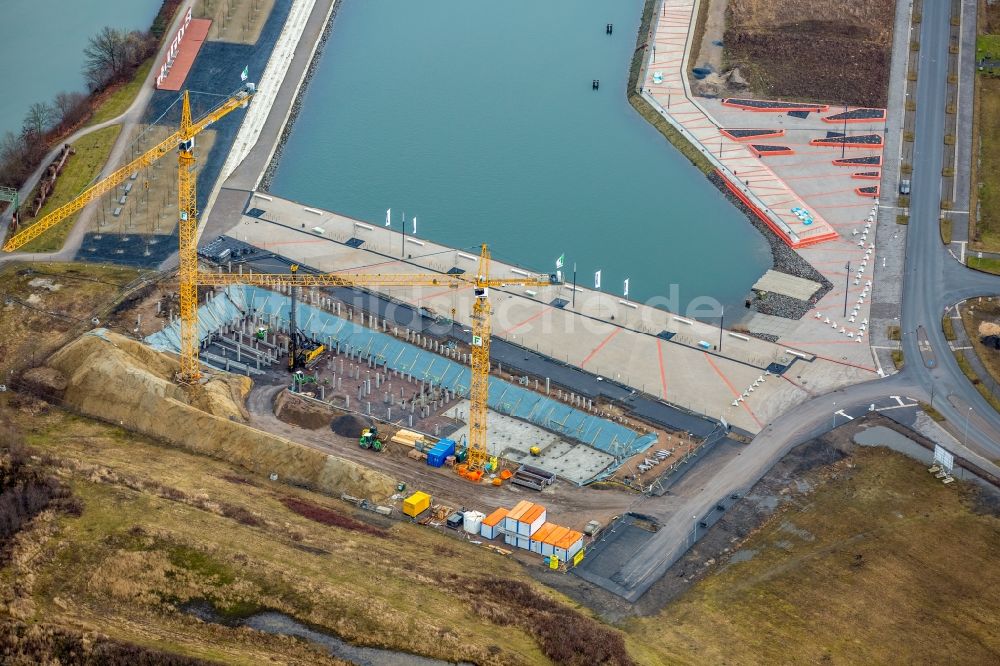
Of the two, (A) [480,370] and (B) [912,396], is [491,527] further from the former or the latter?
(B) [912,396]

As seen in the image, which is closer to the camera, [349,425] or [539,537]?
[539,537]

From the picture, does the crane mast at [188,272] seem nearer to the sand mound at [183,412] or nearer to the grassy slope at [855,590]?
the sand mound at [183,412]

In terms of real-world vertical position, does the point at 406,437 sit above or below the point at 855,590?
above

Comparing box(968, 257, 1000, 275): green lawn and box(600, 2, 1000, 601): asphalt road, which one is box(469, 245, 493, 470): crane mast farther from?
box(968, 257, 1000, 275): green lawn

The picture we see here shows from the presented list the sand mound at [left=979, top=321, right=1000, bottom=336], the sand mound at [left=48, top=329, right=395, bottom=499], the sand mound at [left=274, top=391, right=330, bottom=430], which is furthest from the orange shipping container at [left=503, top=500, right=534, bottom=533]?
the sand mound at [left=979, top=321, right=1000, bottom=336]

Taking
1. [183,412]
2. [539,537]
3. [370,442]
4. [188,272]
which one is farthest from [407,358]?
[539,537]

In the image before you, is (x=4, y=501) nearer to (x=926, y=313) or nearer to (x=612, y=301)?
(x=612, y=301)

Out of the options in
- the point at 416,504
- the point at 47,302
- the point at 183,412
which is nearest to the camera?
the point at 416,504
